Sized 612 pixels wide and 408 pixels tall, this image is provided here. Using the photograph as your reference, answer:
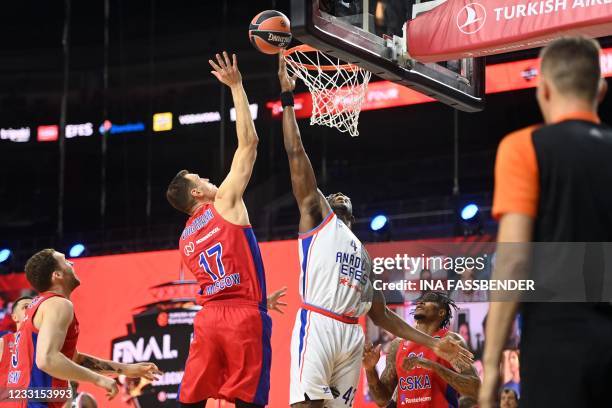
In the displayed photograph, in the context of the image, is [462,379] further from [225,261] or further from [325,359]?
[225,261]

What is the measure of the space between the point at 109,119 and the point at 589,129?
1740cm

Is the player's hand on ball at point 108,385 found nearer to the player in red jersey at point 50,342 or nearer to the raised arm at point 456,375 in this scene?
the player in red jersey at point 50,342

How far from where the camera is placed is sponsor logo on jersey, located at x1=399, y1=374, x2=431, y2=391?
239 inches

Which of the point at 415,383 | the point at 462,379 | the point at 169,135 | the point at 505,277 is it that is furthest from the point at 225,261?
the point at 169,135

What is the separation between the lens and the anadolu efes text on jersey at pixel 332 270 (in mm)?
5516

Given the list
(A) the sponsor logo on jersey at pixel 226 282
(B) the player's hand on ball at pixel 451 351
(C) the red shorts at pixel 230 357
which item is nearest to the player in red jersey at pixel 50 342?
(C) the red shorts at pixel 230 357

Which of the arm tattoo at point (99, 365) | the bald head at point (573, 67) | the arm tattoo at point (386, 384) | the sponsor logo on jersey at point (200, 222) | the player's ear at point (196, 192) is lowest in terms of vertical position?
the arm tattoo at point (386, 384)

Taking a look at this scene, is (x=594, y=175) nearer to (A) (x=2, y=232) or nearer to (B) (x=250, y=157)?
(B) (x=250, y=157)

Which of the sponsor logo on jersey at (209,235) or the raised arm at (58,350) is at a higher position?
the sponsor logo on jersey at (209,235)

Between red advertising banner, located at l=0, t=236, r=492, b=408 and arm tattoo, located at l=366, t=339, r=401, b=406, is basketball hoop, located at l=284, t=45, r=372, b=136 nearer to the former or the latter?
arm tattoo, located at l=366, t=339, r=401, b=406

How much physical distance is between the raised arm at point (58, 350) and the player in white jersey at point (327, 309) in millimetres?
1139

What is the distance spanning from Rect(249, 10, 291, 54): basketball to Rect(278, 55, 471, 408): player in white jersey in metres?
0.59

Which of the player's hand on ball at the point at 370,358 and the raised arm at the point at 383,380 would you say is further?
the raised arm at the point at 383,380

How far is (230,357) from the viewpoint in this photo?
210 inches
